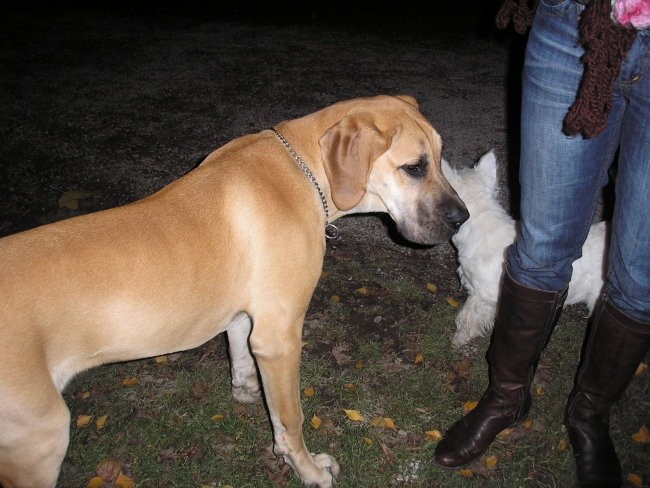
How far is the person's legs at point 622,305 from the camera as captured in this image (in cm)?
183

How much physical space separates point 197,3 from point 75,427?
1323 cm

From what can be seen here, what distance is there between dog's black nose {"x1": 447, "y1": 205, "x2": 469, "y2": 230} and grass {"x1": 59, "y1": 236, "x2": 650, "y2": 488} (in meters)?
1.23

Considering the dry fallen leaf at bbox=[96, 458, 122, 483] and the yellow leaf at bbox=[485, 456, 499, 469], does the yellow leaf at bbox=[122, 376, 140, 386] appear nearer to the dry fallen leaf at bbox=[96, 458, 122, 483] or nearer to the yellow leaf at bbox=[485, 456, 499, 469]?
the dry fallen leaf at bbox=[96, 458, 122, 483]

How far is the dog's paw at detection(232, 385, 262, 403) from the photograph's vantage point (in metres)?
3.23

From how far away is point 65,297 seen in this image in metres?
1.91

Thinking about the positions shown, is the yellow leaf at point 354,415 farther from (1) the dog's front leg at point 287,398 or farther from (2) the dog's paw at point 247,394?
(2) the dog's paw at point 247,394

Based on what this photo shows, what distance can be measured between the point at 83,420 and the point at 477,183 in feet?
10.3

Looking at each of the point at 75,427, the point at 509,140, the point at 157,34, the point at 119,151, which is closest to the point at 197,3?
the point at 157,34

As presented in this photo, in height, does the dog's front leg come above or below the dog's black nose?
below

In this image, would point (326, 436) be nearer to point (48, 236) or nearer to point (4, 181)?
point (48, 236)

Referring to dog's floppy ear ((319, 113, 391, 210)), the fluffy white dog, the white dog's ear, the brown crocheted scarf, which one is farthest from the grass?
the brown crocheted scarf

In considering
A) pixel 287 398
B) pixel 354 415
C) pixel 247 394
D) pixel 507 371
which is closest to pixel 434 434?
pixel 354 415

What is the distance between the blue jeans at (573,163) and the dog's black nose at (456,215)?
0.40m

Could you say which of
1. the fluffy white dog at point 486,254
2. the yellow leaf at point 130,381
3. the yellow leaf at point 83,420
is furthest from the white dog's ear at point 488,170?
the yellow leaf at point 83,420
